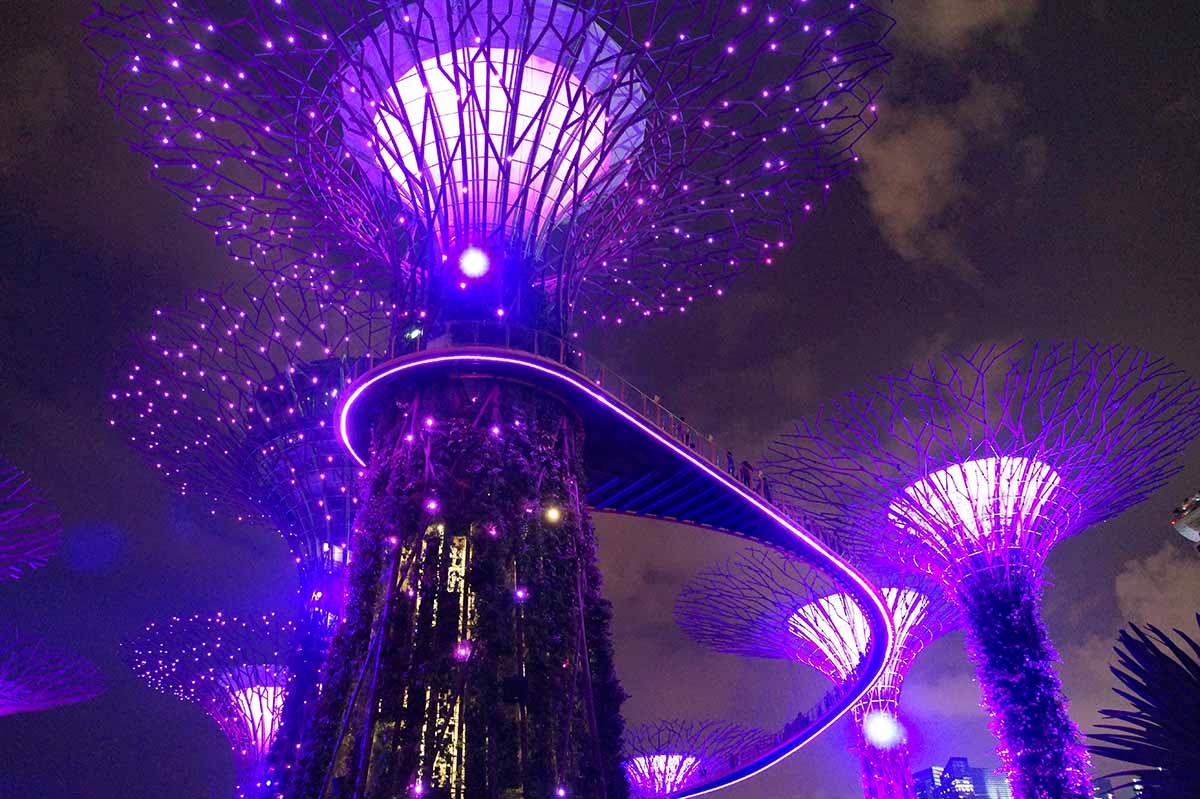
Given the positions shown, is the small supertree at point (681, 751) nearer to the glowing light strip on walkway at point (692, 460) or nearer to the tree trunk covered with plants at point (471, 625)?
the glowing light strip on walkway at point (692, 460)

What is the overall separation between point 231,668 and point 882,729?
74.5ft

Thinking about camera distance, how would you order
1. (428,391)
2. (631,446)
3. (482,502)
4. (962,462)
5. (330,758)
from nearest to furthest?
(330,758)
(482,502)
(428,391)
(631,446)
(962,462)

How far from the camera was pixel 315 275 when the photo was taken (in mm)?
16953

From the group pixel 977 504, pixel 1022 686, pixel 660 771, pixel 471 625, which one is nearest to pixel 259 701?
pixel 660 771

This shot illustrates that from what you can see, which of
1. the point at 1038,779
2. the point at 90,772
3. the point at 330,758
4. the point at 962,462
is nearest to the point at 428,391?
the point at 330,758

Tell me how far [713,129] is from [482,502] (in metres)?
7.56

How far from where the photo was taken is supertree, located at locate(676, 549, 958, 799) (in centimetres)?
2709

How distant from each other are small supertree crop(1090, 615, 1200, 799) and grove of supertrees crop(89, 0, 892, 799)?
8402 mm

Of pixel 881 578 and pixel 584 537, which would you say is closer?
pixel 584 537

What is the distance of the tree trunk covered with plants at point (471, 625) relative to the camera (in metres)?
10.1

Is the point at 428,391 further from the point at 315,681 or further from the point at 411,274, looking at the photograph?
the point at 315,681

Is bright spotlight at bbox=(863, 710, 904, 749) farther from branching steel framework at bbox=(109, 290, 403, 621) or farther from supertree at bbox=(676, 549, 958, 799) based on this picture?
branching steel framework at bbox=(109, 290, 403, 621)

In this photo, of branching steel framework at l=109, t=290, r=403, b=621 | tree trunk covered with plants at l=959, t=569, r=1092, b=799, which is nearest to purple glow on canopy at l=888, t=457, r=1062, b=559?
tree trunk covered with plants at l=959, t=569, r=1092, b=799

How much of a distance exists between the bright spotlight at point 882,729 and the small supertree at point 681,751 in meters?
9.41
